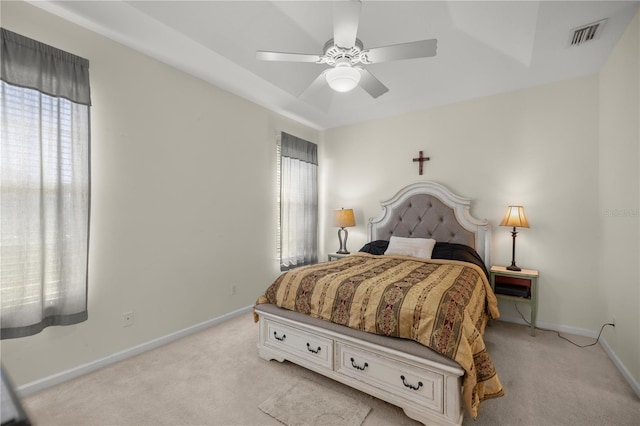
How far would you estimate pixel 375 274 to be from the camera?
2318mm

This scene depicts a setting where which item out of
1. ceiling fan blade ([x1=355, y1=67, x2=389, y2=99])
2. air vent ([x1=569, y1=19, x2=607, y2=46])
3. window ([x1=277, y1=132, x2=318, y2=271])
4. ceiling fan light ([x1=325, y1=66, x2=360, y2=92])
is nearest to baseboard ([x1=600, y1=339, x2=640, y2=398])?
air vent ([x1=569, y1=19, x2=607, y2=46])

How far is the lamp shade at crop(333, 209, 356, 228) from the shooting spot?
13.4 feet

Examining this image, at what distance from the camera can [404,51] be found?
1.91 meters

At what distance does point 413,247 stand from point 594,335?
73.9 inches

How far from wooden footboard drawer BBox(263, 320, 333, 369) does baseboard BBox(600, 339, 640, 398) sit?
205 centimetres

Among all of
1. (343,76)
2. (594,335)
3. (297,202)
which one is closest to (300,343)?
(343,76)

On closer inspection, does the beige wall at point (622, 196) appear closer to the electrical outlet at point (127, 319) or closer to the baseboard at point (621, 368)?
the baseboard at point (621, 368)

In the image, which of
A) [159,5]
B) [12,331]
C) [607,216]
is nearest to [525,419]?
[607,216]

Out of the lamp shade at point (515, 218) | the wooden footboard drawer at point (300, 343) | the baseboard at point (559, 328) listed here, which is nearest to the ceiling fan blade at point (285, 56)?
the wooden footboard drawer at point (300, 343)

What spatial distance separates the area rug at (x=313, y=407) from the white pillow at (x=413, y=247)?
68.1 inches

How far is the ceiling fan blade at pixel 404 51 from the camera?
6.00 feet

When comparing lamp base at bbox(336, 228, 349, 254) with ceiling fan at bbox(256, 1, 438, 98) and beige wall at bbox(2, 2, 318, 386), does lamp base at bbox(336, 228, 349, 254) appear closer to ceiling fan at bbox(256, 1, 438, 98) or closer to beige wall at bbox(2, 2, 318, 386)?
beige wall at bbox(2, 2, 318, 386)

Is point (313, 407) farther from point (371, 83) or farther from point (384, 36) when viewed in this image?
point (384, 36)

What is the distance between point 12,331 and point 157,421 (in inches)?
44.5
